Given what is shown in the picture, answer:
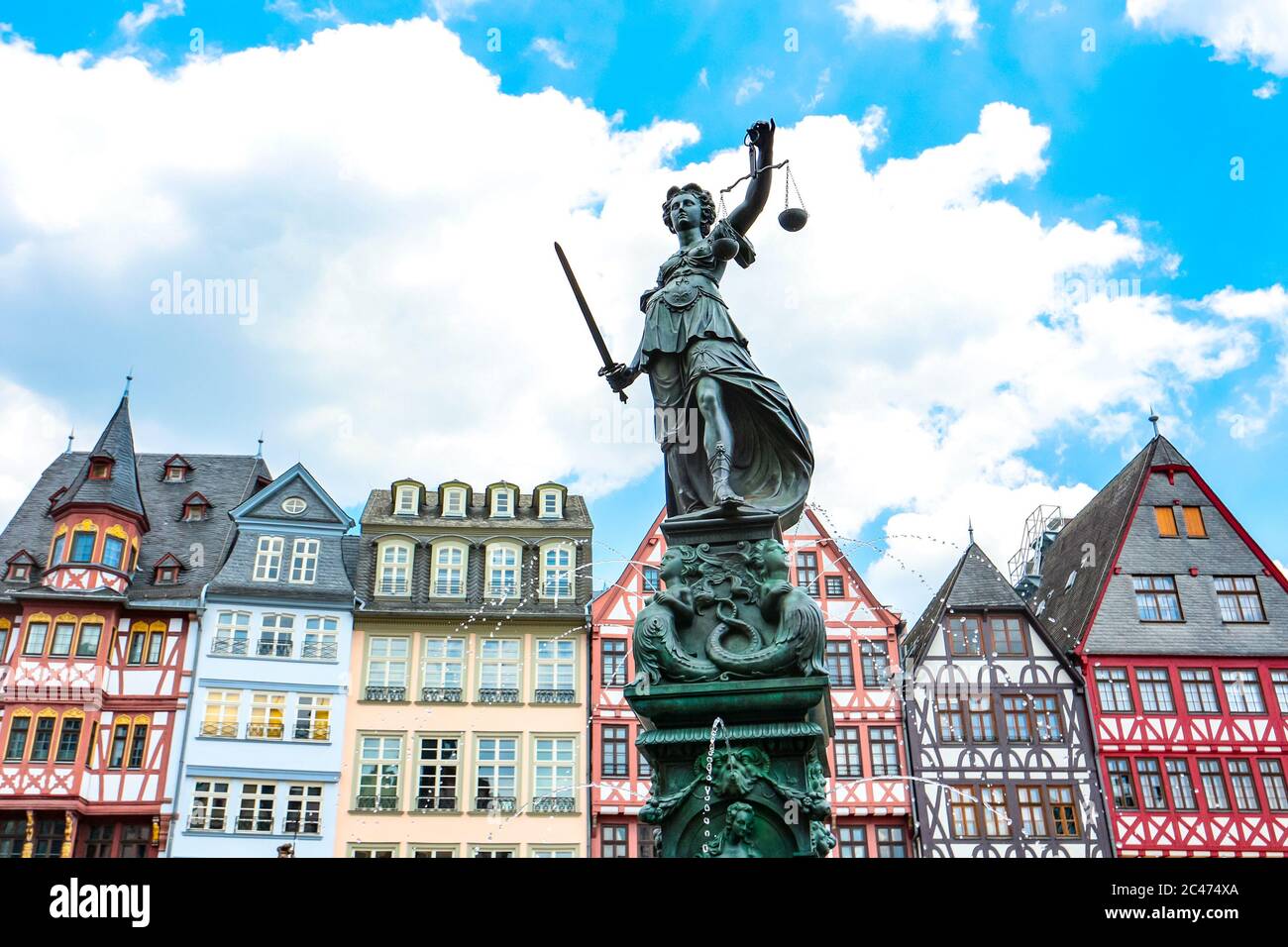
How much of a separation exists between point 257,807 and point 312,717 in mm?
2615

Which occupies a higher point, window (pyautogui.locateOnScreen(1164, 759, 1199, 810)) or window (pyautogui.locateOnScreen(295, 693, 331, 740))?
window (pyautogui.locateOnScreen(295, 693, 331, 740))

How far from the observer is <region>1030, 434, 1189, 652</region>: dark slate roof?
32.0 m

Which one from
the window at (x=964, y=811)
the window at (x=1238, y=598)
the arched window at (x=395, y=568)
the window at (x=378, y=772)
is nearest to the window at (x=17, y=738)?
the window at (x=378, y=772)

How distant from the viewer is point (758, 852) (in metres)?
5.82

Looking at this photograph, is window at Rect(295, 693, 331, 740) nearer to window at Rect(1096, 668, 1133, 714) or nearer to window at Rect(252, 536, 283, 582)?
window at Rect(252, 536, 283, 582)

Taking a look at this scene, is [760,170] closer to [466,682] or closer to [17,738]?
[466,682]

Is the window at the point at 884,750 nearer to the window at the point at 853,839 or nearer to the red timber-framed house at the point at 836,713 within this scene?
the red timber-framed house at the point at 836,713

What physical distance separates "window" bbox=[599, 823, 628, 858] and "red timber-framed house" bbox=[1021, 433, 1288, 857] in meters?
12.0

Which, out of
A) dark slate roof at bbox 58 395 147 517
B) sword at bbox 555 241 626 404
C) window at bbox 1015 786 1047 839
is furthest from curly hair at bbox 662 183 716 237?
dark slate roof at bbox 58 395 147 517

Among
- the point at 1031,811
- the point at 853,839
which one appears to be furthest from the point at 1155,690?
the point at 853,839

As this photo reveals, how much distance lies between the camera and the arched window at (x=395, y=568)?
33.0 m

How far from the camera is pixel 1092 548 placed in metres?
34.3
